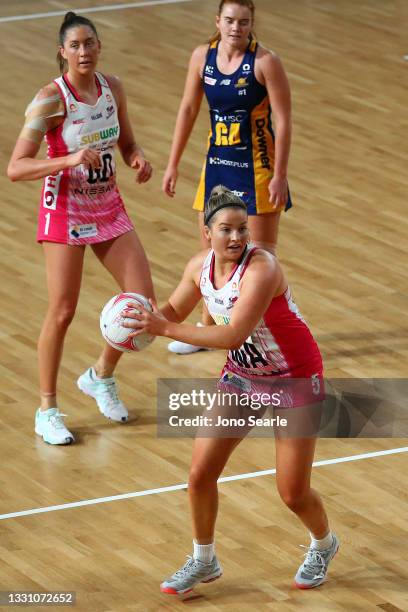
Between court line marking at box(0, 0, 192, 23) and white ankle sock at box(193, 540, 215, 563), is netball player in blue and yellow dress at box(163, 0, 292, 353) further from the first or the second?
court line marking at box(0, 0, 192, 23)

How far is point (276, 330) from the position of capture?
533cm

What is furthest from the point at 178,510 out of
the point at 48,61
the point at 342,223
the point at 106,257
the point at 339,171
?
the point at 48,61

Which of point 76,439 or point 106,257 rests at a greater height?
point 106,257

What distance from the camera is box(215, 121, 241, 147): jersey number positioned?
24.1ft

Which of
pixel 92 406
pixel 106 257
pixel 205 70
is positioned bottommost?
pixel 92 406

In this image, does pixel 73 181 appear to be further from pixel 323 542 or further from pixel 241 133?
pixel 323 542

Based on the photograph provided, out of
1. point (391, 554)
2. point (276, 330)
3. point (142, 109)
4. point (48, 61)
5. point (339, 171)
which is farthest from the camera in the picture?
point (48, 61)

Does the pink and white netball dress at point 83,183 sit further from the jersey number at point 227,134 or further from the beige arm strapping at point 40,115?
the jersey number at point 227,134

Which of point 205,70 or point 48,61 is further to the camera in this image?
point 48,61

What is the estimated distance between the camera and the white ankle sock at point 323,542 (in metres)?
5.64

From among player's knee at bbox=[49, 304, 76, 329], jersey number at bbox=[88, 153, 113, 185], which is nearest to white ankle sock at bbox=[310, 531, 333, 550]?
player's knee at bbox=[49, 304, 76, 329]

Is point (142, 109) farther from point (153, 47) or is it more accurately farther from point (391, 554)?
point (391, 554)

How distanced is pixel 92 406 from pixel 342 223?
9.99ft

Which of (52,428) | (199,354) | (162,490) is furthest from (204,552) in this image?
(199,354)
